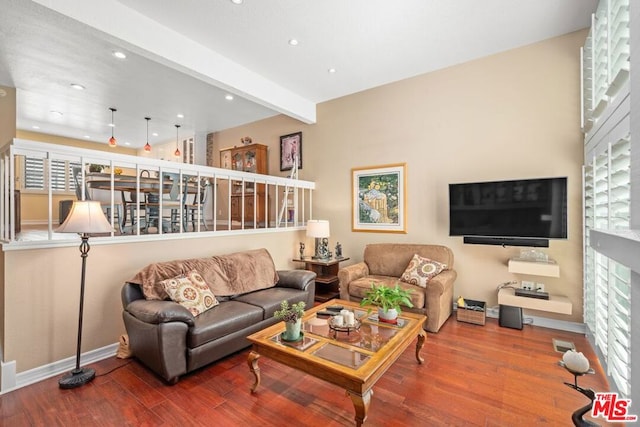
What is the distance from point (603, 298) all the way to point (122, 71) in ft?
20.4

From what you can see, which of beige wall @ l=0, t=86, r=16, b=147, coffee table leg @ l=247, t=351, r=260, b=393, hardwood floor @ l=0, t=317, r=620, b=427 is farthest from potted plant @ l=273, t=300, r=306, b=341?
beige wall @ l=0, t=86, r=16, b=147

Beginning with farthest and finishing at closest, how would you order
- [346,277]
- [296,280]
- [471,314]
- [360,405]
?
[346,277], [296,280], [471,314], [360,405]

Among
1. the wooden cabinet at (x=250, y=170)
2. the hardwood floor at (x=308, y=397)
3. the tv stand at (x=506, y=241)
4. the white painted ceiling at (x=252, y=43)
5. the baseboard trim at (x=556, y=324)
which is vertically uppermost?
the white painted ceiling at (x=252, y=43)

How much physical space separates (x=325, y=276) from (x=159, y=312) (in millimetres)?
2835

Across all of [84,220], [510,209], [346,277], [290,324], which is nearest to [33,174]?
[84,220]

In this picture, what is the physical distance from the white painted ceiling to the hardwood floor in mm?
3114

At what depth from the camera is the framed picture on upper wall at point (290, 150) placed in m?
5.76

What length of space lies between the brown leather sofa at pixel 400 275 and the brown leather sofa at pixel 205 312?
0.57 metres

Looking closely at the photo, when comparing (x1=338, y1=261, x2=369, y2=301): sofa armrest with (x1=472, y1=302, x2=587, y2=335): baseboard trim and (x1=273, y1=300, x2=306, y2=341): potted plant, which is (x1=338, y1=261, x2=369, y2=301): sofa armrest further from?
(x1=472, y1=302, x2=587, y2=335): baseboard trim

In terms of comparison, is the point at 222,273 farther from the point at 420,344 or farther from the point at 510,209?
the point at 510,209

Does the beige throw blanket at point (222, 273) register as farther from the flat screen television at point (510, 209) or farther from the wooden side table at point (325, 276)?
the flat screen television at point (510, 209)

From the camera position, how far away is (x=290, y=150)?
590 cm

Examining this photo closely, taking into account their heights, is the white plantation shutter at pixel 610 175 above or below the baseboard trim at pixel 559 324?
above

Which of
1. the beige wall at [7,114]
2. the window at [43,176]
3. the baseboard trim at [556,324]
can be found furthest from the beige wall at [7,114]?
the baseboard trim at [556,324]
